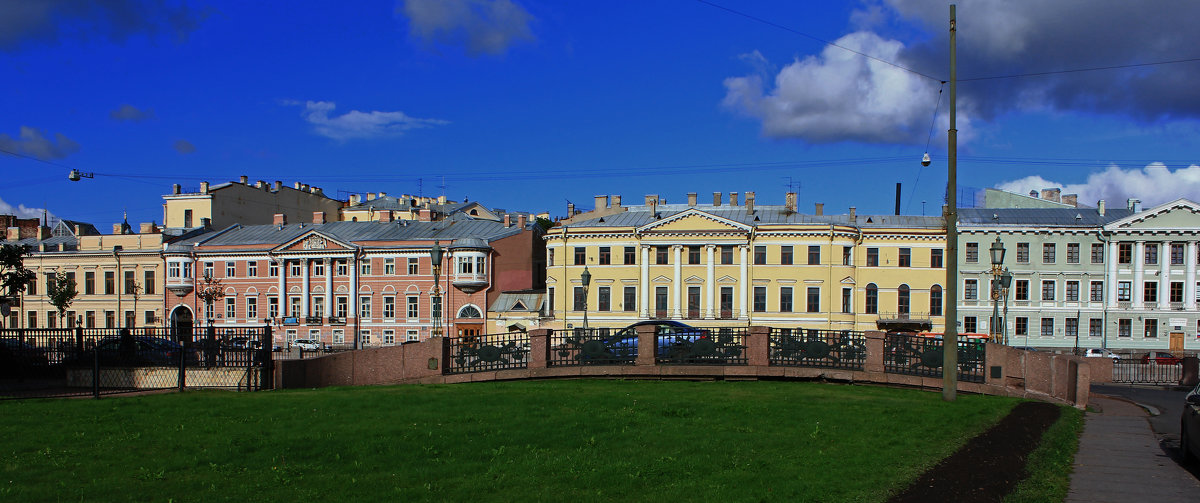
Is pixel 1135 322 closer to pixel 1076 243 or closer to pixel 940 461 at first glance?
pixel 1076 243

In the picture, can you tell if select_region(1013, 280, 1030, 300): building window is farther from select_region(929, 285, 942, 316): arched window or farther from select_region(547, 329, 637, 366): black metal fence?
select_region(547, 329, 637, 366): black metal fence

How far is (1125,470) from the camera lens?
37.4ft

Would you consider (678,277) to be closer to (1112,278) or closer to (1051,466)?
(1112,278)

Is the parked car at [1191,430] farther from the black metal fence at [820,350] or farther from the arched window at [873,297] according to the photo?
the arched window at [873,297]

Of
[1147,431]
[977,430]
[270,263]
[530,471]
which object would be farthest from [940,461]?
[270,263]

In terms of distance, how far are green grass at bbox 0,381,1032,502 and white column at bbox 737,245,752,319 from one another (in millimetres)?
43418

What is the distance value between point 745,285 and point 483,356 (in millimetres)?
40186

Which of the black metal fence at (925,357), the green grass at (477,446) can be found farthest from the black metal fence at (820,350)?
the green grass at (477,446)

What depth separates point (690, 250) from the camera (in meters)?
63.0

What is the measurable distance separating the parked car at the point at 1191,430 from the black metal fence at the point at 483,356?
14773 millimetres

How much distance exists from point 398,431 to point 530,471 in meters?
A: 3.33

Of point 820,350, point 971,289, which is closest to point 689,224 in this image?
point 971,289

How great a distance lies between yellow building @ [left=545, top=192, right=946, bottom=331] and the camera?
61.4 m

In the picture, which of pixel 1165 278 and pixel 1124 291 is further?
pixel 1124 291
